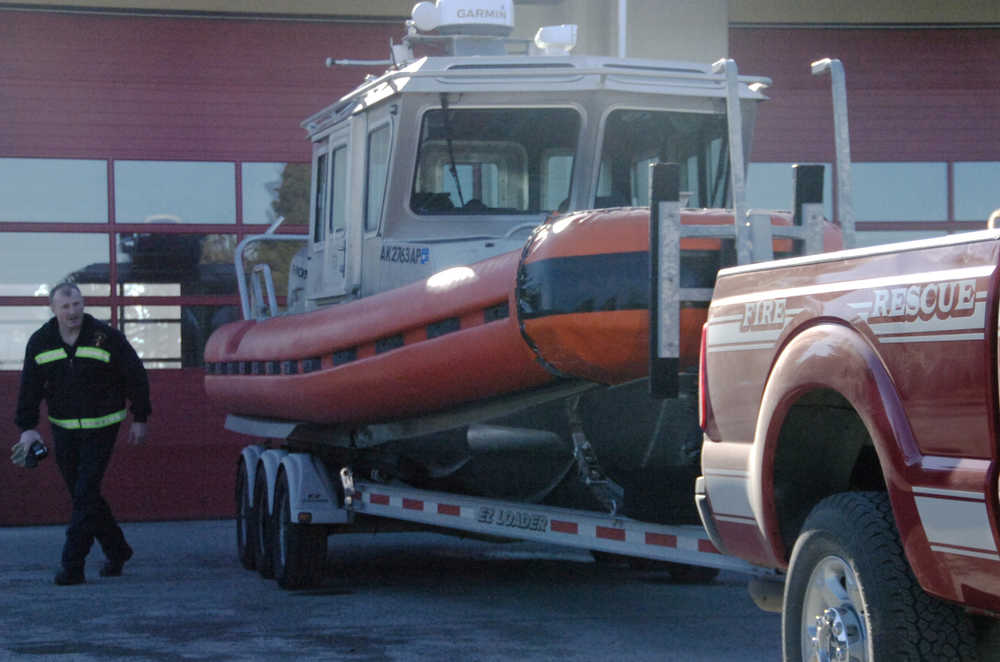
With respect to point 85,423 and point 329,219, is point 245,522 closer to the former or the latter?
point 85,423

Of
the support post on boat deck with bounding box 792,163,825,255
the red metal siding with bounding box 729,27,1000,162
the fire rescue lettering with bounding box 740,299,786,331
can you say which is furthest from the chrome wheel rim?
the red metal siding with bounding box 729,27,1000,162

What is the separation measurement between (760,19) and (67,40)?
589 cm

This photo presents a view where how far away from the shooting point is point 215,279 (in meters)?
14.2

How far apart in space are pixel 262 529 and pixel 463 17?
3.37 meters

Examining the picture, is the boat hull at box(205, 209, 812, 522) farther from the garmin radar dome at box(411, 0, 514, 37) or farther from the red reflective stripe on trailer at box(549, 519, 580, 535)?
the garmin radar dome at box(411, 0, 514, 37)

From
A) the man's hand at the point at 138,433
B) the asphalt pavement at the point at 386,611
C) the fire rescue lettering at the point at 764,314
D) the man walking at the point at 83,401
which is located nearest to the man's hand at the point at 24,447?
the man walking at the point at 83,401

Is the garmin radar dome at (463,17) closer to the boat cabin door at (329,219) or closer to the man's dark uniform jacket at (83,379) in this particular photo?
the boat cabin door at (329,219)

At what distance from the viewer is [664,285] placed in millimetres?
6109

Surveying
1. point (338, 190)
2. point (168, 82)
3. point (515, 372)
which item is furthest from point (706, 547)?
point (168, 82)

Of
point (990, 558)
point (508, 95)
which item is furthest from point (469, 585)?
point (990, 558)

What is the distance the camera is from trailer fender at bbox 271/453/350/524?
9.52 m

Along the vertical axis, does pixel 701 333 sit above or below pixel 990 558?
above

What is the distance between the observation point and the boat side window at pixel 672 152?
8789 millimetres

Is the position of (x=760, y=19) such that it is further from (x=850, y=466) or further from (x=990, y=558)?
(x=990, y=558)
